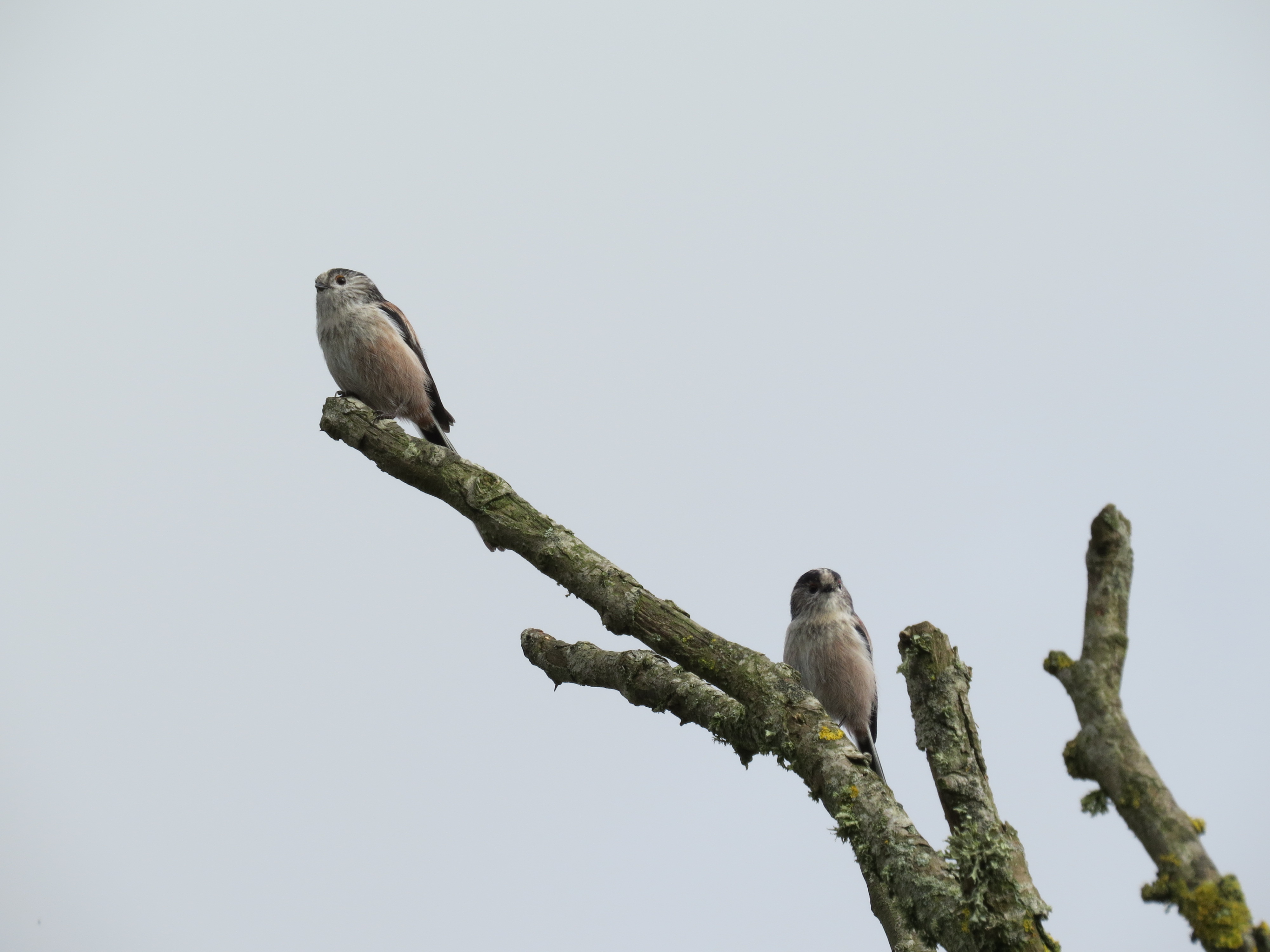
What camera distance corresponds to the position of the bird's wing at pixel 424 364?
8133 millimetres

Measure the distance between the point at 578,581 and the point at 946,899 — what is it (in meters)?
2.13

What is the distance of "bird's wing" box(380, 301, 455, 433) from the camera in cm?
813

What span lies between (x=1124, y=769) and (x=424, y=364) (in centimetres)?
679

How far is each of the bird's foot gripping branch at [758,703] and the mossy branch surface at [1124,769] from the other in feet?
2.15

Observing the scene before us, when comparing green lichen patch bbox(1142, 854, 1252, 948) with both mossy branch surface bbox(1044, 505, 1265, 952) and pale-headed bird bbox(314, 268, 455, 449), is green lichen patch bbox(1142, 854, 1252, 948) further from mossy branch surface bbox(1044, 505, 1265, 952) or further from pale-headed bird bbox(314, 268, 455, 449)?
pale-headed bird bbox(314, 268, 455, 449)

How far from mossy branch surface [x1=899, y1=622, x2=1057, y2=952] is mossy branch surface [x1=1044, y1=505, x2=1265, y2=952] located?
57cm

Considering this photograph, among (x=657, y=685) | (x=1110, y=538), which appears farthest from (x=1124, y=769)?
(x=657, y=685)

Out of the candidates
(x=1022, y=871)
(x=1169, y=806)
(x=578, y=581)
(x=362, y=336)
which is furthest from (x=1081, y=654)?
(x=362, y=336)

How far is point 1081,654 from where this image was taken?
A: 299cm

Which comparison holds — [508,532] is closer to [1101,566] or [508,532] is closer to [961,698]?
[961,698]

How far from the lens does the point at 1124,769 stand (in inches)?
109

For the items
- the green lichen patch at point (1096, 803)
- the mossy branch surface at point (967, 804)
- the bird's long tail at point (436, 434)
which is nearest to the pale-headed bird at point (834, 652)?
the bird's long tail at point (436, 434)

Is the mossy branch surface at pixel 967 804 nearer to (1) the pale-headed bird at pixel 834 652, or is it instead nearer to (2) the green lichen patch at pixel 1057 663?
(2) the green lichen patch at pixel 1057 663

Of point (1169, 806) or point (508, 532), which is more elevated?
point (508, 532)
